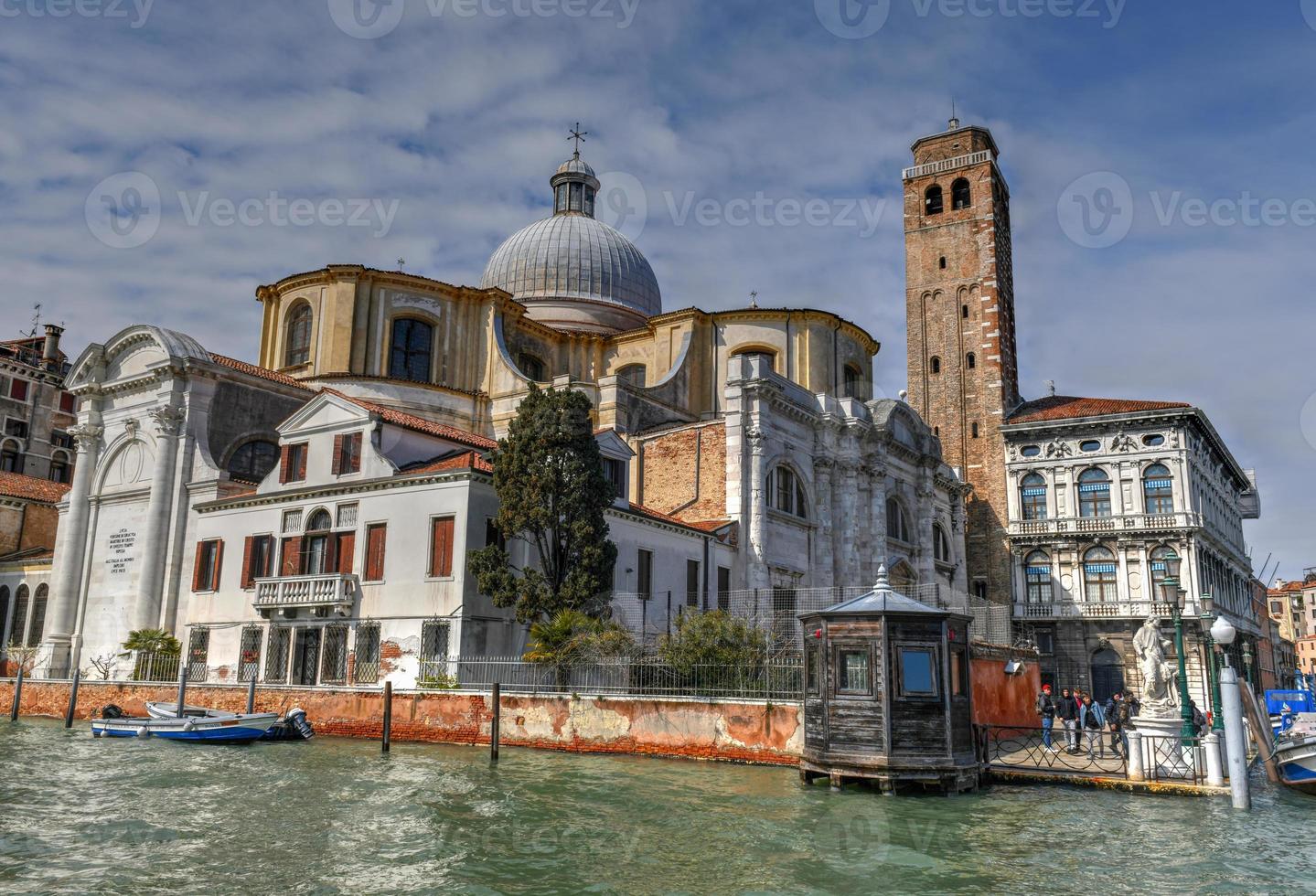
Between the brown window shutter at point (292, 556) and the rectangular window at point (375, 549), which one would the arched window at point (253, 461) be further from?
the rectangular window at point (375, 549)

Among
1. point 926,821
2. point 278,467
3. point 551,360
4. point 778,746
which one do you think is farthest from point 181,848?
point 551,360

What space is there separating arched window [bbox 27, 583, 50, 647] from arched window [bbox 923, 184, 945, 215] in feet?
129

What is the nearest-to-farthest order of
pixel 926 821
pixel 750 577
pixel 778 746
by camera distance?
1. pixel 926 821
2. pixel 778 746
3. pixel 750 577

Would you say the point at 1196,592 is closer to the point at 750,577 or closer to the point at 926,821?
the point at 750,577

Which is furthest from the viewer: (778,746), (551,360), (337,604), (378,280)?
(551,360)

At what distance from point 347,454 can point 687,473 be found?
34.3 feet

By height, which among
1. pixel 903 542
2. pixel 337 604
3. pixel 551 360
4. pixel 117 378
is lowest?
pixel 337 604

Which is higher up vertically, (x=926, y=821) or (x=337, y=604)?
(x=337, y=604)

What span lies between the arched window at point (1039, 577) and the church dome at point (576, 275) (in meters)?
19.2

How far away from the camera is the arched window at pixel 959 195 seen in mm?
48469

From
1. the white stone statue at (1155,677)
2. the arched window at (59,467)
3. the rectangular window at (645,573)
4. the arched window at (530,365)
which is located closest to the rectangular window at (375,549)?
the rectangular window at (645,573)

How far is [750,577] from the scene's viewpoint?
30125 mm

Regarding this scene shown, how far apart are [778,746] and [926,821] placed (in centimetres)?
531

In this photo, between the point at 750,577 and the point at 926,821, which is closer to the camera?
the point at 926,821
